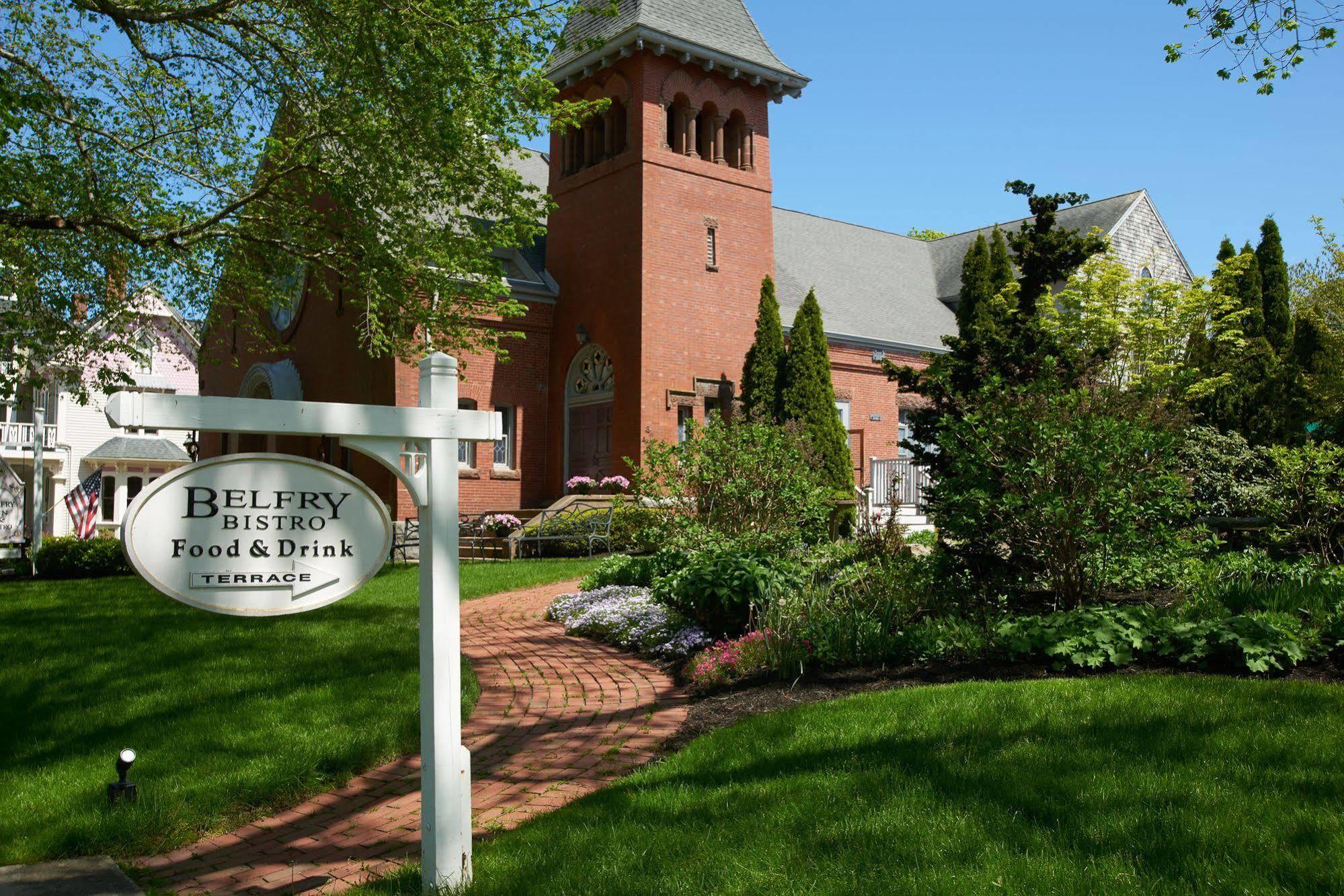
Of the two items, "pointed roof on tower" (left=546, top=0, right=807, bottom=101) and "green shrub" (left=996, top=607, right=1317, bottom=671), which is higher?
"pointed roof on tower" (left=546, top=0, right=807, bottom=101)

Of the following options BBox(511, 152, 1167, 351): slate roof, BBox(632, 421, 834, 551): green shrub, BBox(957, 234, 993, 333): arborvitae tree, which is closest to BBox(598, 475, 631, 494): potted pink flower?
BBox(511, 152, 1167, 351): slate roof

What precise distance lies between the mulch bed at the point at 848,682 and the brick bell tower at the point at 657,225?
1440cm

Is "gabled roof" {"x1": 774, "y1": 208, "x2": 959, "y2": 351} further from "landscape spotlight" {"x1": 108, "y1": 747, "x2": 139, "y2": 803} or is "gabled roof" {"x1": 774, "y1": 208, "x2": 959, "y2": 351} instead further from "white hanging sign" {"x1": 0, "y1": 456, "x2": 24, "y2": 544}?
"landscape spotlight" {"x1": 108, "y1": 747, "x2": 139, "y2": 803}

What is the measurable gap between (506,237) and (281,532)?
11.3 metres

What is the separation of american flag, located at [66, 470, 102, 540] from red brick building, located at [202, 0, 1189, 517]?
436 centimetres

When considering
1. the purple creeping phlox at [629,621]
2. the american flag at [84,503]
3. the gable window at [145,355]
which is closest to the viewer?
the purple creeping phlox at [629,621]

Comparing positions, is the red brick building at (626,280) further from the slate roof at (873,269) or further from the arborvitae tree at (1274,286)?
the arborvitae tree at (1274,286)

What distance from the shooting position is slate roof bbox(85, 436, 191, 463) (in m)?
36.8

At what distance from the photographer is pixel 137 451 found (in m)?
37.4

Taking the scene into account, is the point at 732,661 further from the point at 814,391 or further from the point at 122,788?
the point at 814,391

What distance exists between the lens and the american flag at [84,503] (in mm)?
20000

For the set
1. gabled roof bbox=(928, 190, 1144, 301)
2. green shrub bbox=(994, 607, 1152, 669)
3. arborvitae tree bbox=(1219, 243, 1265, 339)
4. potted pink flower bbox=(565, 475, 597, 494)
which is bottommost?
green shrub bbox=(994, 607, 1152, 669)

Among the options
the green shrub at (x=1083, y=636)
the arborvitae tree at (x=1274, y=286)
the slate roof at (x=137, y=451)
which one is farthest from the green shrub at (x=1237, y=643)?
the slate roof at (x=137, y=451)

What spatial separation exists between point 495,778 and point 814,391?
663 inches
